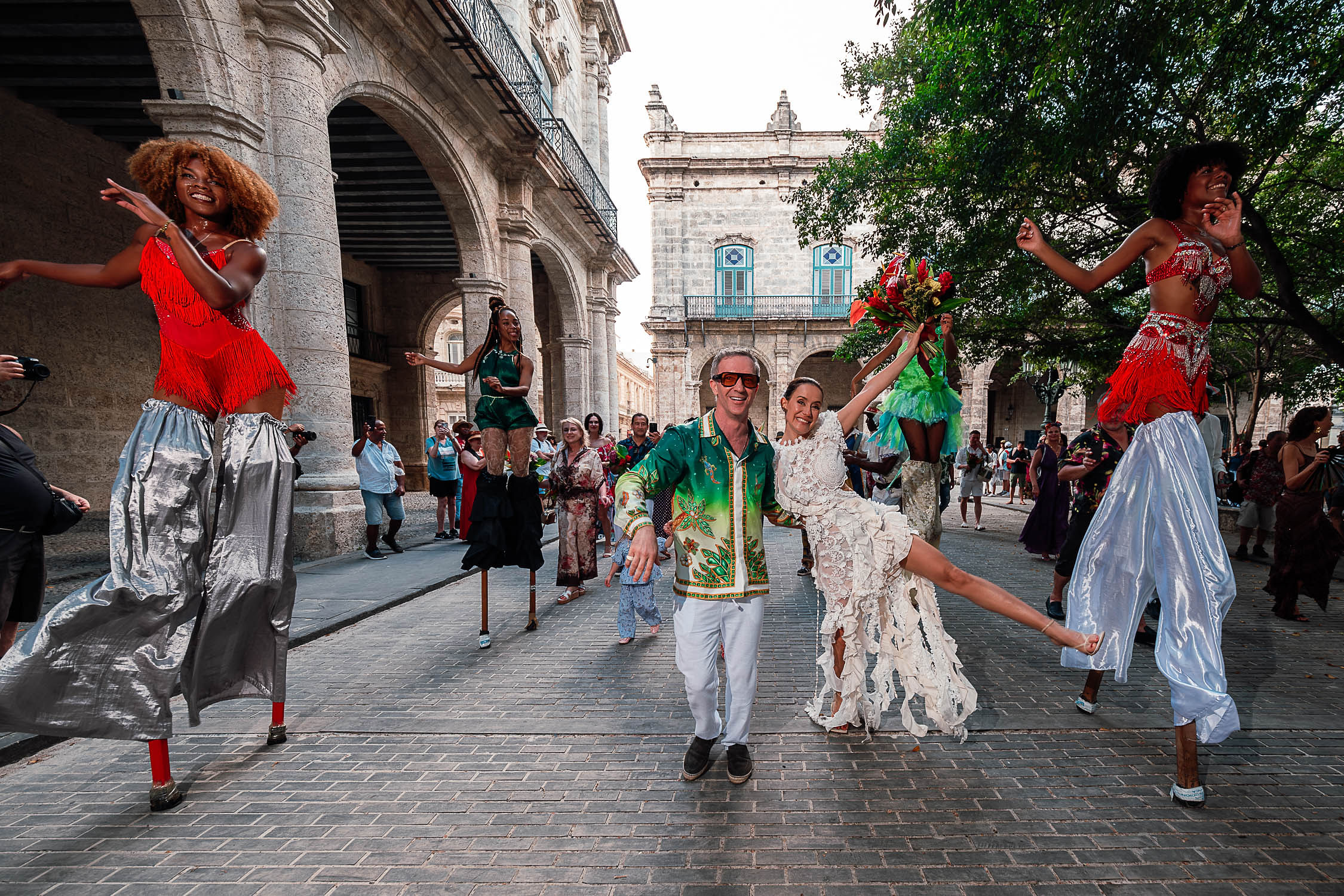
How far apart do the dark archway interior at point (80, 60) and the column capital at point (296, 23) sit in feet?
4.43

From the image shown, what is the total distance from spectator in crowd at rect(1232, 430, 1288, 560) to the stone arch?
1281 cm

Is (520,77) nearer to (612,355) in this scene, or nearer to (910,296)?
(612,355)

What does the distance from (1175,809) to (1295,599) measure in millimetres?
4776

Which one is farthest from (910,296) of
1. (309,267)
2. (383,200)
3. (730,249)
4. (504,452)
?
(730,249)

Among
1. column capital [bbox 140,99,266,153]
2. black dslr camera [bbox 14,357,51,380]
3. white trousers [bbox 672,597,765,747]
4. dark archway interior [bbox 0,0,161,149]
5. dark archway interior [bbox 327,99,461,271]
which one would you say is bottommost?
white trousers [bbox 672,597,765,747]

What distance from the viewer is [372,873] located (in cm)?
220

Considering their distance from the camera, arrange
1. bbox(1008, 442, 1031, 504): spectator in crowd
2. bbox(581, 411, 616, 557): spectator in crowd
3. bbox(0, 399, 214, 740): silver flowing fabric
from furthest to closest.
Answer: bbox(1008, 442, 1031, 504): spectator in crowd
bbox(581, 411, 616, 557): spectator in crowd
bbox(0, 399, 214, 740): silver flowing fabric

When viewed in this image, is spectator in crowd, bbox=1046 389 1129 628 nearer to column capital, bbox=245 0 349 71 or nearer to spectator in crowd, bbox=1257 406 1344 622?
spectator in crowd, bbox=1257 406 1344 622

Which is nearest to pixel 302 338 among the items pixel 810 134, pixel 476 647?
pixel 476 647

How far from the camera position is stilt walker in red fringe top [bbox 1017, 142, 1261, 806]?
2.63 m

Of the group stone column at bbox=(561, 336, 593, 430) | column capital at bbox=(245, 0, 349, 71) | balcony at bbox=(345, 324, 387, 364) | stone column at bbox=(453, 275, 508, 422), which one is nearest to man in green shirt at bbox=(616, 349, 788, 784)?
column capital at bbox=(245, 0, 349, 71)

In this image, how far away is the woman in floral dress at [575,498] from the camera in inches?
232

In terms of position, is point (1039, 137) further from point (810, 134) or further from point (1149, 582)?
point (810, 134)

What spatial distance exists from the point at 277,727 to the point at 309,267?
20.0 feet
